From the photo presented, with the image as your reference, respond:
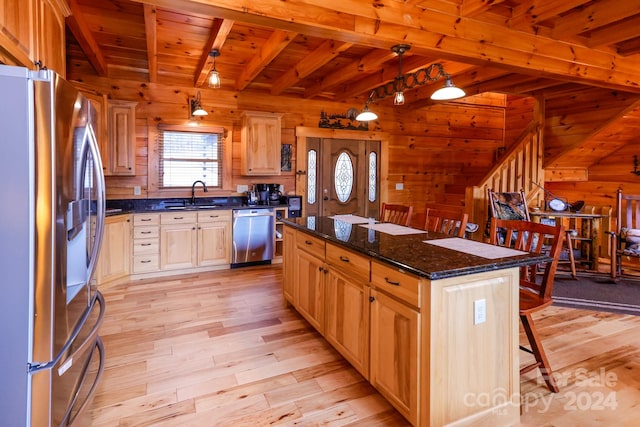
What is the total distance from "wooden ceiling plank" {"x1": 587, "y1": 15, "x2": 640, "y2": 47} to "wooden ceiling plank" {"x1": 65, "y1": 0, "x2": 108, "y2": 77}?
476 cm

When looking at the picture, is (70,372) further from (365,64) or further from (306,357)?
(365,64)

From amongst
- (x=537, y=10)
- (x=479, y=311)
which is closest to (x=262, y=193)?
(x=537, y=10)

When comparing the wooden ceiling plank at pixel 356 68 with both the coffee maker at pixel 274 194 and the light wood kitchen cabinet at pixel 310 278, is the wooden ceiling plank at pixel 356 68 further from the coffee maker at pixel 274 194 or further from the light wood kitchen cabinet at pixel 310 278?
the light wood kitchen cabinet at pixel 310 278

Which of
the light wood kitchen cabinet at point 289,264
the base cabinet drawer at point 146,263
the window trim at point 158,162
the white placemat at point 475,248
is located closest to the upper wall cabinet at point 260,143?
the window trim at point 158,162

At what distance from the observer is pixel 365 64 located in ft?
14.1

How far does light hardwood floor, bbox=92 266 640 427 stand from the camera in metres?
2.03

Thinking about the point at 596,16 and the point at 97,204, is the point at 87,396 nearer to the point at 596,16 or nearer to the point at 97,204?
the point at 97,204

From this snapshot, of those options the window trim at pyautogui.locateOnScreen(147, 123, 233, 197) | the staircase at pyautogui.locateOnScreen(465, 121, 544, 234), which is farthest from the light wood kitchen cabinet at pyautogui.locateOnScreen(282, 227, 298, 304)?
the staircase at pyautogui.locateOnScreen(465, 121, 544, 234)

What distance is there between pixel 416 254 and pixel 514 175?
4623mm

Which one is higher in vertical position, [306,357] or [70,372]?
[70,372]

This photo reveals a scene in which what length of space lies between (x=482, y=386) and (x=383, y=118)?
17.3ft

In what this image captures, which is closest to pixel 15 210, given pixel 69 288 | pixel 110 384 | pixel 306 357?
pixel 69 288

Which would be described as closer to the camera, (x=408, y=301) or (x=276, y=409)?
(x=408, y=301)

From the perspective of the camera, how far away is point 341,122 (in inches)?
245
